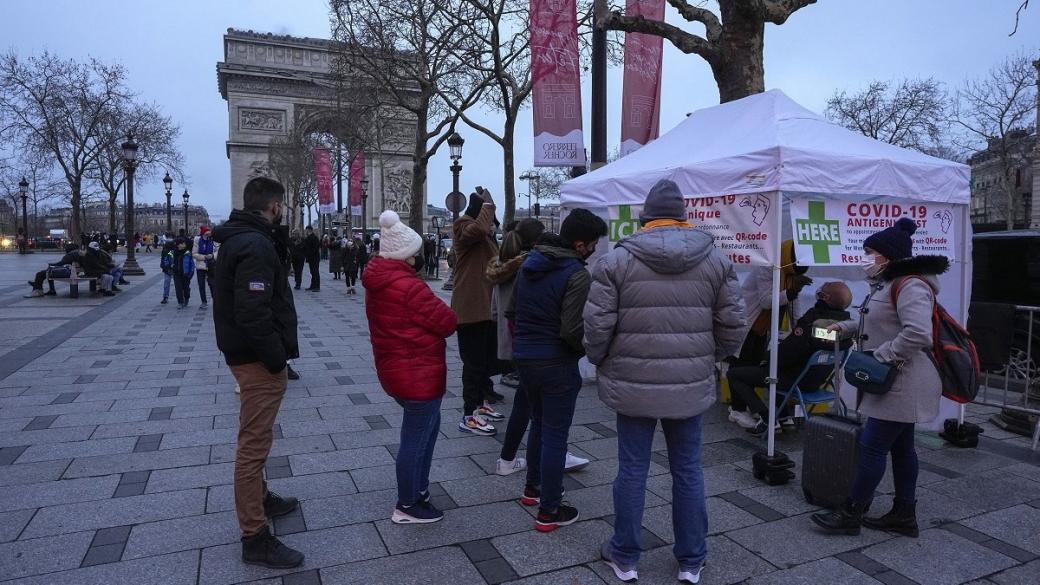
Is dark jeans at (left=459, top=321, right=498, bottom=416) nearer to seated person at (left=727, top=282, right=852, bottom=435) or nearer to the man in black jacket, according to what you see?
seated person at (left=727, top=282, right=852, bottom=435)

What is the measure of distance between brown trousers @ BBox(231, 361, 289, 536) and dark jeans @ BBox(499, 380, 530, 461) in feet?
4.96

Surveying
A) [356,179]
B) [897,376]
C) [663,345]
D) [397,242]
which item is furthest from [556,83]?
[356,179]

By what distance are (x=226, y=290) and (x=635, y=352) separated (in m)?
2.02

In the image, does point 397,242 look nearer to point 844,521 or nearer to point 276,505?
point 276,505

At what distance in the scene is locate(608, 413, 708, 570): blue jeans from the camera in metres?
3.22

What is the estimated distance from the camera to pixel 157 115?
38.9 metres

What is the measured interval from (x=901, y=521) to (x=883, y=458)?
41 cm

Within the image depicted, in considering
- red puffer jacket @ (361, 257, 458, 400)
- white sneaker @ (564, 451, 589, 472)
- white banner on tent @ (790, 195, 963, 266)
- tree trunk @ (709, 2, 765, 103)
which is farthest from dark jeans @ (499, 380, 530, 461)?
tree trunk @ (709, 2, 765, 103)

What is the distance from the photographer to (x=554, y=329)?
12.1 feet

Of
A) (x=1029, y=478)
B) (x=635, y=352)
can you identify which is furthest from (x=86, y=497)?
(x=1029, y=478)

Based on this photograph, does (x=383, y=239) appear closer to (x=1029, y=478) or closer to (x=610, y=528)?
(x=610, y=528)

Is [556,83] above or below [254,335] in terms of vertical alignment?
above

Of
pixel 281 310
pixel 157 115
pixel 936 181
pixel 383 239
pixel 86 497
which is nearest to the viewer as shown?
pixel 281 310

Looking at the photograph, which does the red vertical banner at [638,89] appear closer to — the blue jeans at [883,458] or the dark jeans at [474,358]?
the dark jeans at [474,358]
